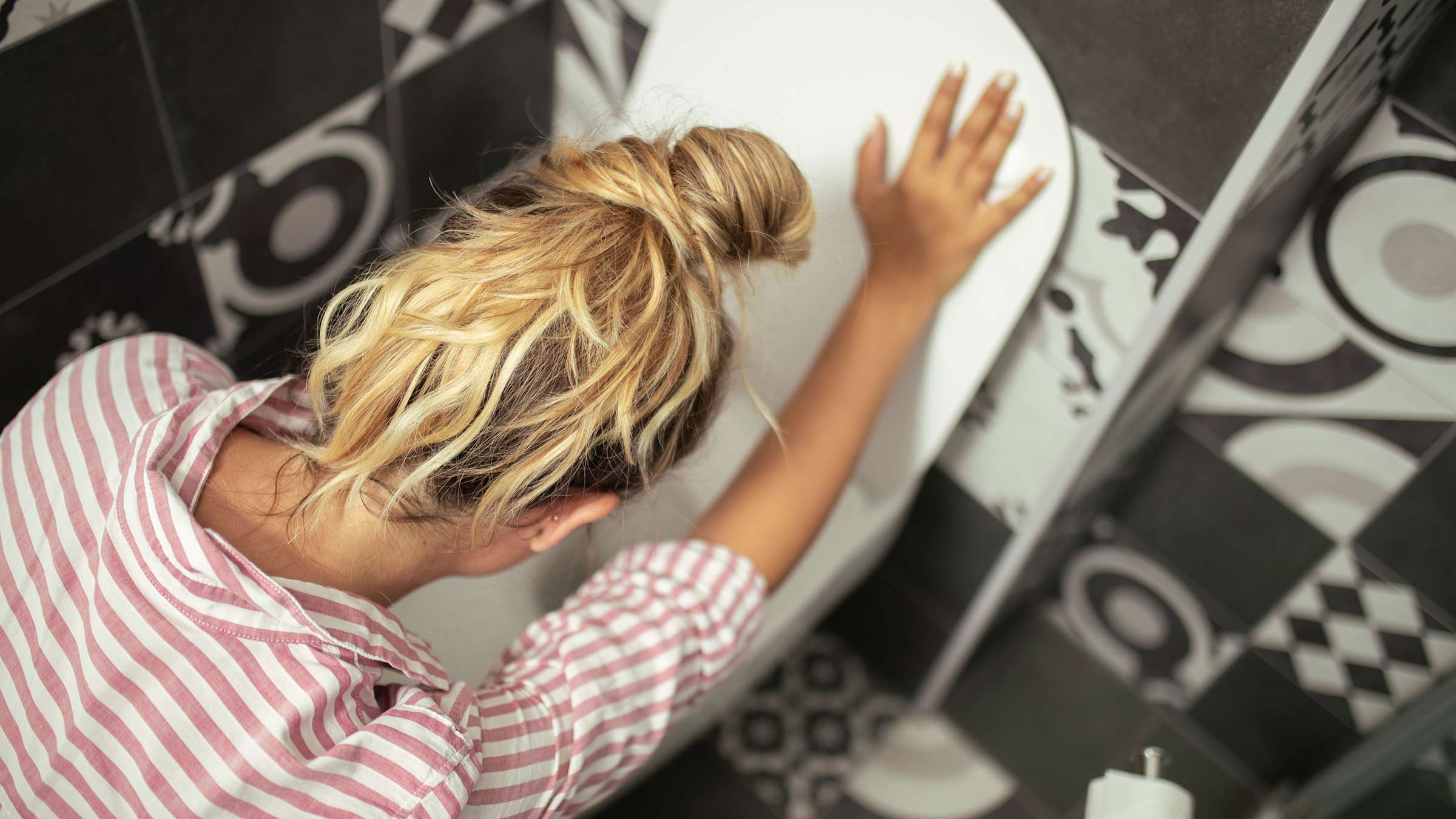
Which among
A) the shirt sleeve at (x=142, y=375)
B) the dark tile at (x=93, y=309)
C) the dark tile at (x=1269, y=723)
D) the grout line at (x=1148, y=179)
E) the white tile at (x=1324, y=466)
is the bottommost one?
the dark tile at (x=1269, y=723)

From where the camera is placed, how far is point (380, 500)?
61 cm

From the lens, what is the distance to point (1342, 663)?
1.10 metres

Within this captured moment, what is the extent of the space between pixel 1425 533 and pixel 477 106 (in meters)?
1.00

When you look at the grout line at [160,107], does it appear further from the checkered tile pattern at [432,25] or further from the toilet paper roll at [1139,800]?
the toilet paper roll at [1139,800]

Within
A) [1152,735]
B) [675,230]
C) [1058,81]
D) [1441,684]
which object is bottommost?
[1152,735]

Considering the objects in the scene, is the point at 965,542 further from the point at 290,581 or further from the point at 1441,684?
the point at 290,581

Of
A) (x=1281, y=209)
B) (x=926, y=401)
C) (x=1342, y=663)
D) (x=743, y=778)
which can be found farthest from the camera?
(x=743, y=778)

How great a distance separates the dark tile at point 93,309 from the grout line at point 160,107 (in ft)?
0.17

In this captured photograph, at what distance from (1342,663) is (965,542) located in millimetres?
410

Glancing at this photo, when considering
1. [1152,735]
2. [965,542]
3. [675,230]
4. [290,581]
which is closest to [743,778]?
[965,542]

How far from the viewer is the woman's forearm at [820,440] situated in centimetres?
80

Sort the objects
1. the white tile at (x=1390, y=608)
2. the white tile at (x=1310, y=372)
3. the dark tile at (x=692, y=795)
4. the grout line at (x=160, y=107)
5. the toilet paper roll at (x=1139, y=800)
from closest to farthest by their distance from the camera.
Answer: the toilet paper roll at (x=1139, y=800) → the grout line at (x=160, y=107) → the white tile at (x=1310, y=372) → the white tile at (x=1390, y=608) → the dark tile at (x=692, y=795)

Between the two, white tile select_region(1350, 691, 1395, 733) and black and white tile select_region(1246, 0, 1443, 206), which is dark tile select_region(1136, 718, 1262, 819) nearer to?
white tile select_region(1350, 691, 1395, 733)

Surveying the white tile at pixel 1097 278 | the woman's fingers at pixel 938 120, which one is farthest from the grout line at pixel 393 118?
the white tile at pixel 1097 278
